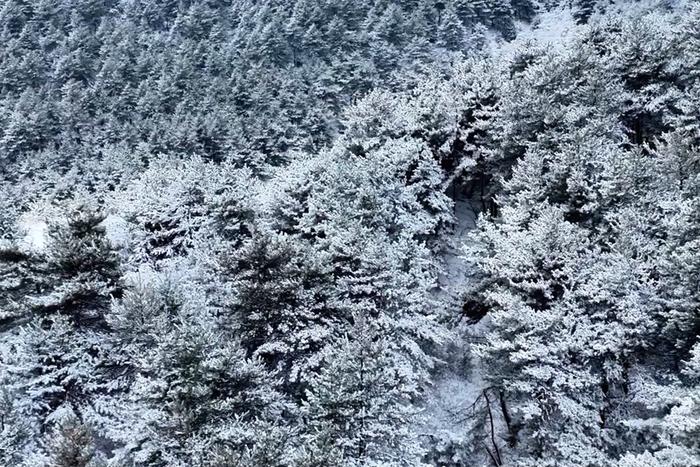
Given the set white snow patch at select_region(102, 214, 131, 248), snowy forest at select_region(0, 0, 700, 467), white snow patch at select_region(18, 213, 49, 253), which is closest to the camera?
snowy forest at select_region(0, 0, 700, 467)

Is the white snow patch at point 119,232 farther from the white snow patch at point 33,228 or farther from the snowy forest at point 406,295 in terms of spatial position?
the white snow patch at point 33,228

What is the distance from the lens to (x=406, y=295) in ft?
81.6

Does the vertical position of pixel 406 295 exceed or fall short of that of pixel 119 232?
it exceeds it

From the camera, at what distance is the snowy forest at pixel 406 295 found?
19438 millimetres

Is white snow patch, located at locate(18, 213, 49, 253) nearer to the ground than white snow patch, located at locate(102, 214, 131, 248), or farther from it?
nearer to the ground

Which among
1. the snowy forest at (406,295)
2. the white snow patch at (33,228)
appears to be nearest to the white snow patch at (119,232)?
the snowy forest at (406,295)

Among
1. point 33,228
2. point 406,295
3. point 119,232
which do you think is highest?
point 406,295

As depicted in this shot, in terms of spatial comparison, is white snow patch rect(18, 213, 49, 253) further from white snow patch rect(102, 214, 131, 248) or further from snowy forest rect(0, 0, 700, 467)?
white snow patch rect(102, 214, 131, 248)

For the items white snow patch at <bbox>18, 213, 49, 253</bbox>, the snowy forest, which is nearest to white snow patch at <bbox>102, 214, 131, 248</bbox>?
the snowy forest

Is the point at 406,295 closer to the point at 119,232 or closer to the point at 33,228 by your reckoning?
the point at 119,232

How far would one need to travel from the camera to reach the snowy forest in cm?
1944

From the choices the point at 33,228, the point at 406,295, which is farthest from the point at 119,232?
the point at 406,295

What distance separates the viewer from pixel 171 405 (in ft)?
60.6

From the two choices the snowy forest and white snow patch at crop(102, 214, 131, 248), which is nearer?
the snowy forest
